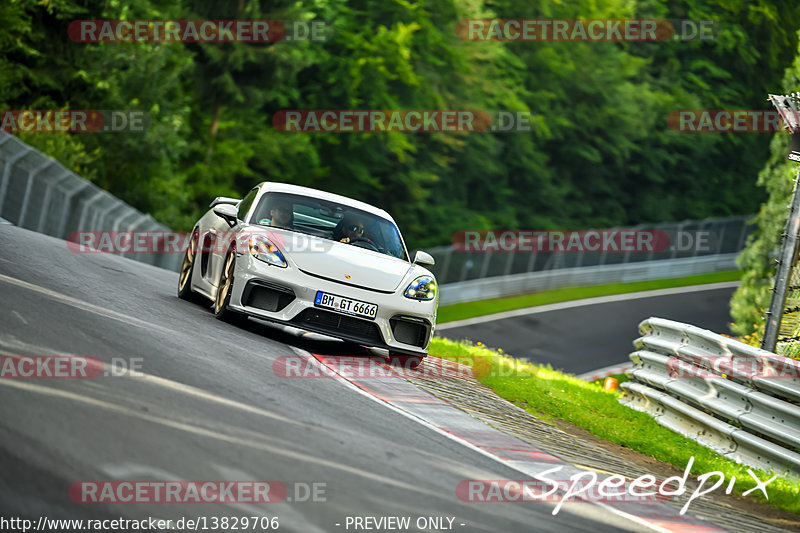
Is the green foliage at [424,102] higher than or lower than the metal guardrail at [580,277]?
higher

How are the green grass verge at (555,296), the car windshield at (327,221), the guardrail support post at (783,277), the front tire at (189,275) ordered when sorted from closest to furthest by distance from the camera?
the guardrail support post at (783,277) < the car windshield at (327,221) < the front tire at (189,275) < the green grass verge at (555,296)

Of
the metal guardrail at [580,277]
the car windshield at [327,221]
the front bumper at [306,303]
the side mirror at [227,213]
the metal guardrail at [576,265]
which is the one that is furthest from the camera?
the metal guardrail at [576,265]

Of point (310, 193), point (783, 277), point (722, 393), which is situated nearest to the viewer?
point (722, 393)

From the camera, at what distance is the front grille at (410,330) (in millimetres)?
9891

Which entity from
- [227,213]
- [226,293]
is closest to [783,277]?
[226,293]

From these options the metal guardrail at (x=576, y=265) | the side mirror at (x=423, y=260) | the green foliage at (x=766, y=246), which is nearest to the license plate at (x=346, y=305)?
the side mirror at (x=423, y=260)

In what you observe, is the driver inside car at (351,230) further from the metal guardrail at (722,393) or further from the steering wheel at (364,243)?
the metal guardrail at (722,393)

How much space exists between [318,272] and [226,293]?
0.98m

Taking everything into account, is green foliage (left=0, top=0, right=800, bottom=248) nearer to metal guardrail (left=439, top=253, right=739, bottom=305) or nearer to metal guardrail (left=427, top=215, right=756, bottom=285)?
metal guardrail (left=427, top=215, right=756, bottom=285)

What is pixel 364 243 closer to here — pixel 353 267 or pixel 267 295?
pixel 353 267

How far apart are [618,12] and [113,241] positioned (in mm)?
43492

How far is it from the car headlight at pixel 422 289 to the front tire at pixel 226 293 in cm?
165

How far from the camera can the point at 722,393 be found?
941 cm

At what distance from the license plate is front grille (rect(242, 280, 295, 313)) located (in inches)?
10.5
